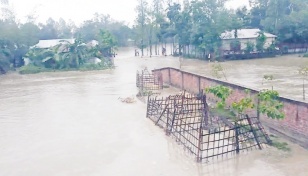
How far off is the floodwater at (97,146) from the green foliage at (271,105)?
1.00 m

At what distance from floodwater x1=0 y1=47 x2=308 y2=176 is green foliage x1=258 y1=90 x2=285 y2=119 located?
100 centimetres

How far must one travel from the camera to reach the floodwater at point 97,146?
340 inches

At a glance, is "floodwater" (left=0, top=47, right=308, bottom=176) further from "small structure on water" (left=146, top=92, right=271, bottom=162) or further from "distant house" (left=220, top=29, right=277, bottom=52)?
"distant house" (left=220, top=29, right=277, bottom=52)

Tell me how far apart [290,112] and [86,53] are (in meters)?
26.2

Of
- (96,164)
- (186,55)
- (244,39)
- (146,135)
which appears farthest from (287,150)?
(186,55)

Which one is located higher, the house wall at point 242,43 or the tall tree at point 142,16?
the tall tree at point 142,16

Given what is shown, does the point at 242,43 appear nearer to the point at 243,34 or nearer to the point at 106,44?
the point at 243,34

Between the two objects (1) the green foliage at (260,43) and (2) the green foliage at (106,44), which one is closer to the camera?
(1) the green foliage at (260,43)

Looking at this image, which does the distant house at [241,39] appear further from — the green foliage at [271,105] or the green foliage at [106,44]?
the green foliage at [271,105]

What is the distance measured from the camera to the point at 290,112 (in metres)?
9.91

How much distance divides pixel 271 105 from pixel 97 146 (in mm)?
5359

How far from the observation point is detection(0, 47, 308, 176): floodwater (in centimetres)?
862

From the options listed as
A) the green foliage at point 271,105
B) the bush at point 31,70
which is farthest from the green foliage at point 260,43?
the green foliage at point 271,105

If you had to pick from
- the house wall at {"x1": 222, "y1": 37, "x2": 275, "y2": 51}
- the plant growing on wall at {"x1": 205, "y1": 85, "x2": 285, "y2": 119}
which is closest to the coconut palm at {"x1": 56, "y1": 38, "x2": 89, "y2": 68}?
the house wall at {"x1": 222, "y1": 37, "x2": 275, "y2": 51}
